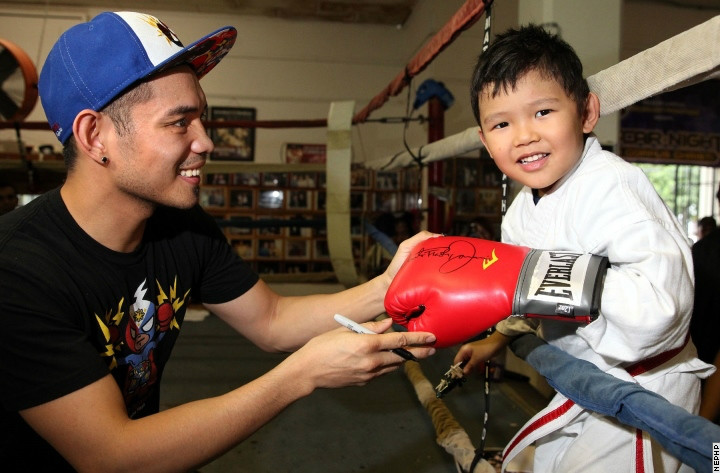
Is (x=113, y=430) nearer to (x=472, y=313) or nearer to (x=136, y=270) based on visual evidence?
(x=136, y=270)

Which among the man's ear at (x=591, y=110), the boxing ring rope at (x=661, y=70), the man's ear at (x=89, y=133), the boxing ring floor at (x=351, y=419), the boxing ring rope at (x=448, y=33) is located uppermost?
the boxing ring rope at (x=448, y=33)

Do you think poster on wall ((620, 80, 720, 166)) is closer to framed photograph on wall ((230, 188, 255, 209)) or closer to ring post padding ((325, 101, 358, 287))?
ring post padding ((325, 101, 358, 287))

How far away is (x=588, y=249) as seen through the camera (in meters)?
0.81

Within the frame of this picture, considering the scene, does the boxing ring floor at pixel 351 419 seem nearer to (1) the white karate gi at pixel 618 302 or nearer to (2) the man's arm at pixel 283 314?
(2) the man's arm at pixel 283 314

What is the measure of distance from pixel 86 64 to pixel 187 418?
0.70 meters

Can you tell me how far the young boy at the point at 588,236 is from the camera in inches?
27.2

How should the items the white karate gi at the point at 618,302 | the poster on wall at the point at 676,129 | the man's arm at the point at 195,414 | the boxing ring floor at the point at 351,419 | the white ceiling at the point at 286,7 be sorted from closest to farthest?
the white karate gi at the point at 618,302 < the man's arm at the point at 195,414 < the boxing ring floor at the point at 351,419 < the poster on wall at the point at 676,129 < the white ceiling at the point at 286,7

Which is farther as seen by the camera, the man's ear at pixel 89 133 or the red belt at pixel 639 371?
the man's ear at pixel 89 133

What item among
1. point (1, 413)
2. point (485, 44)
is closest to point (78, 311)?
point (1, 413)

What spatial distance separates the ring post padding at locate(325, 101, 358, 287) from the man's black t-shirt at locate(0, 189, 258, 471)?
1.50 m

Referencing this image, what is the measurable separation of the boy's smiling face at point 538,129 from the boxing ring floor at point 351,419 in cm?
114

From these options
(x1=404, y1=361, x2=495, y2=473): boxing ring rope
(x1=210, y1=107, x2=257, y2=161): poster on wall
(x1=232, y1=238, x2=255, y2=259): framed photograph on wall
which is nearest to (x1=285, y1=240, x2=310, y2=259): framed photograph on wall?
(x1=232, y1=238, x2=255, y2=259): framed photograph on wall

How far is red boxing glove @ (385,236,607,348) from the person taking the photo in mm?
693

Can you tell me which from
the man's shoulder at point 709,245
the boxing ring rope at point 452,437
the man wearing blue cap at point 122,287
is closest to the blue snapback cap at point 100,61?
the man wearing blue cap at point 122,287
